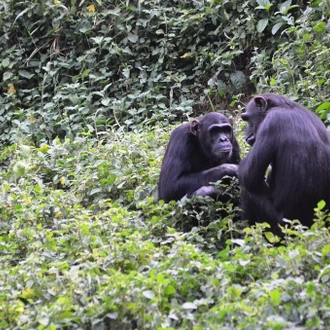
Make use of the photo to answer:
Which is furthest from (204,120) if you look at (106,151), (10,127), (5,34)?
(5,34)

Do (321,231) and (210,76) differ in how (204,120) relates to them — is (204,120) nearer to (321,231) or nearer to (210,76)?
(321,231)

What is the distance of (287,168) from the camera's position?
6.59m

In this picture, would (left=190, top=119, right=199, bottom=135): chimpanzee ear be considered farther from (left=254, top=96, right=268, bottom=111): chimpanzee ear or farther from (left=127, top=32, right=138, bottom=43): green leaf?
(left=127, top=32, right=138, bottom=43): green leaf

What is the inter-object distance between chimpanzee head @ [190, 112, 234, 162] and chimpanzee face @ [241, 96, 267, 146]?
1.63ft

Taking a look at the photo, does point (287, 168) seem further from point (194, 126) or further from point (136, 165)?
point (136, 165)

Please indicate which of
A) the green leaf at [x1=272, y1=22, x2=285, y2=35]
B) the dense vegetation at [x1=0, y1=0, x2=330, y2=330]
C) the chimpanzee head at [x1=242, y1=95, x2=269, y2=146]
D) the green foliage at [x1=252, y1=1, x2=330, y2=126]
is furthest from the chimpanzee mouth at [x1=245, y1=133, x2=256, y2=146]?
the green leaf at [x1=272, y1=22, x2=285, y2=35]

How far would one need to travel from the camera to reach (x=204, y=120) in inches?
312

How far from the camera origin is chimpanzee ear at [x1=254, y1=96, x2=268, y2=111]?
282 inches

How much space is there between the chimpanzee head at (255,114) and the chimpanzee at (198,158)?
401mm

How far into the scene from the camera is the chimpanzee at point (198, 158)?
299 inches

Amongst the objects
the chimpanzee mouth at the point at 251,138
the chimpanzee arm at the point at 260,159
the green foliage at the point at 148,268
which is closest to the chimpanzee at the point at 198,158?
the green foliage at the point at 148,268

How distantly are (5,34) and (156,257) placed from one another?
7890 mm

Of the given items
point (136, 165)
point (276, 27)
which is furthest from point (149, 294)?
point (276, 27)

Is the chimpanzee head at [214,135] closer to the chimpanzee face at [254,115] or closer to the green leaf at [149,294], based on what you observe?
the chimpanzee face at [254,115]
